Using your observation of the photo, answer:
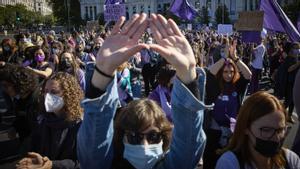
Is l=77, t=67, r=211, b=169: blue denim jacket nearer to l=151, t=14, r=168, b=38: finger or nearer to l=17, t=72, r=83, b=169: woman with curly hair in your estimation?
l=151, t=14, r=168, b=38: finger

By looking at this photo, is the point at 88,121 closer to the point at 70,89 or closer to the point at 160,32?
the point at 160,32

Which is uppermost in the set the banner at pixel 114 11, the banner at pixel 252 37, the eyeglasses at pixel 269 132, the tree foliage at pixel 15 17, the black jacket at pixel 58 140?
the tree foliage at pixel 15 17

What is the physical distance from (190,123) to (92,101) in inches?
18.4

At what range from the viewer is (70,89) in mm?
3252

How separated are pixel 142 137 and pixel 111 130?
0.61ft

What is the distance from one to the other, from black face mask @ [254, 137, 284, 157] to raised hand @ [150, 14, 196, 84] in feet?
1.97

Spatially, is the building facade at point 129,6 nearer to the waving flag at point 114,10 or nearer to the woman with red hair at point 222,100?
the waving flag at point 114,10

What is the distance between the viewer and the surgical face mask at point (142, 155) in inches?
83.4

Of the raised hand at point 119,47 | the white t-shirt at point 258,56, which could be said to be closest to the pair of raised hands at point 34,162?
the raised hand at point 119,47

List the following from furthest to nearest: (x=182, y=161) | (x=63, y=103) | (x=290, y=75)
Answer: (x=290, y=75) < (x=63, y=103) < (x=182, y=161)

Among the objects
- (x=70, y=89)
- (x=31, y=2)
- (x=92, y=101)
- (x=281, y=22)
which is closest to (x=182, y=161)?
(x=92, y=101)

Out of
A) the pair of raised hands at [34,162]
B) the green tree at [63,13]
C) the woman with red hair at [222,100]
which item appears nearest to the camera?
the pair of raised hands at [34,162]

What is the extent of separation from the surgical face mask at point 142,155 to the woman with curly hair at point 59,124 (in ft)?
2.06

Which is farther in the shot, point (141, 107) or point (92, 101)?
point (141, 107)
